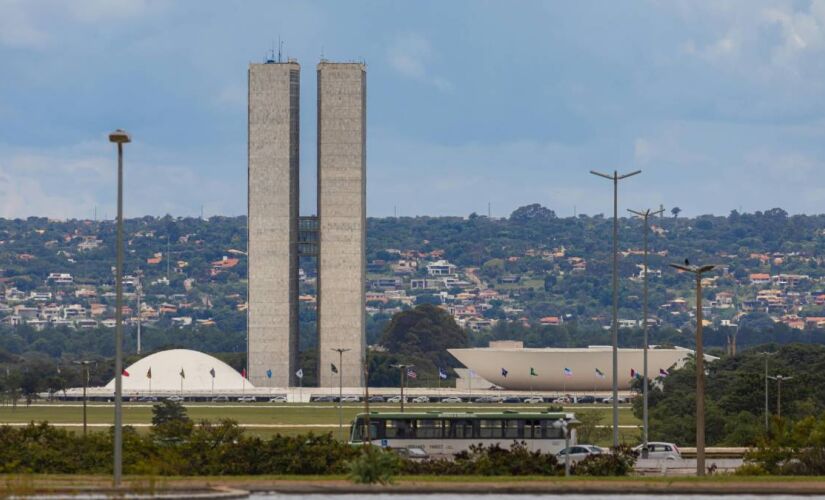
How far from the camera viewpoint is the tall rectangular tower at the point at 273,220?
593 ft

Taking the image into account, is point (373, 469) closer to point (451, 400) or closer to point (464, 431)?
point (464, 431)

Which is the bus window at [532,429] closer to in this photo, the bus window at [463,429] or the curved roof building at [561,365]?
the bus window at [463,429]

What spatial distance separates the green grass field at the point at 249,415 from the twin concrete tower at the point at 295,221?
20.8 m

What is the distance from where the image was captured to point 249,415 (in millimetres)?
131125

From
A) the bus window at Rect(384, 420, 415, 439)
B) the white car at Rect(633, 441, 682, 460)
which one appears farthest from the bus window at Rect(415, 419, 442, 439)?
the white car at Rect(633, 441, 682, 460)

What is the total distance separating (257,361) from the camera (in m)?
184

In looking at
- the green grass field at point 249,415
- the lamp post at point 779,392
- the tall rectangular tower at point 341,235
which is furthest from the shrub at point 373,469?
the tall rectangular tower at point 341,235

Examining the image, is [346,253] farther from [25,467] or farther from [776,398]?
[25,467]

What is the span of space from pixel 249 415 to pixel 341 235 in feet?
171

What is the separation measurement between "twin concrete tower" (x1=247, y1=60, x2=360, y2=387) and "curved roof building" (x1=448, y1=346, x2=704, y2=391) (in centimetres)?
1761

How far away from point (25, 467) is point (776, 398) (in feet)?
226

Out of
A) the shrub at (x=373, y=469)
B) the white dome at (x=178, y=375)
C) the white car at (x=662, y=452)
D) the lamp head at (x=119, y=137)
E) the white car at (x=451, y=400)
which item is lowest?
the white car at (x=451, y=400)

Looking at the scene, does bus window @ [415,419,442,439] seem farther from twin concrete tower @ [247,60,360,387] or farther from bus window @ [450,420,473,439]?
twin concrete tower @ [247,60,360,387]

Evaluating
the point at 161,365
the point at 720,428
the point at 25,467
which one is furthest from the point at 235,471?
the point at 161,365
